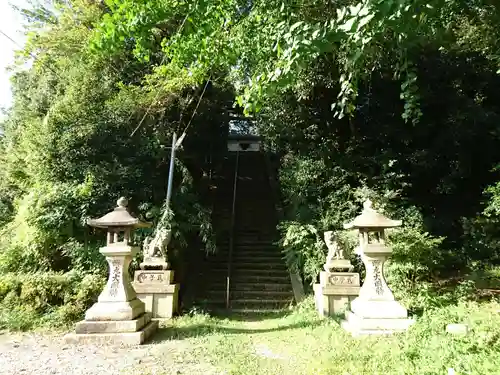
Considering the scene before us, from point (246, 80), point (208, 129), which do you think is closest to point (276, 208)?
point (208, 129)

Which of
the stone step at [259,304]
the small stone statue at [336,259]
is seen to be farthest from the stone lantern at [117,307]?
the small stone statue at [336,259]

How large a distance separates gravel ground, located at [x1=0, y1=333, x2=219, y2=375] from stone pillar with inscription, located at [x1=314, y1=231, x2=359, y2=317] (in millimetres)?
2712

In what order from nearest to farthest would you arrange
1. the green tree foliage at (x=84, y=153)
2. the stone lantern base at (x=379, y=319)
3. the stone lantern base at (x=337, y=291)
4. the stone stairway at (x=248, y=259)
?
the stone lantern base at (x=379, y=319), the stone lantern base at (x=337, y=291), the green tree foliage at (x=84, y=153), the stone stairway at (x=248, y=259)

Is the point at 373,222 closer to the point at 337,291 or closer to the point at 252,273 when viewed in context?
the point at 337,291

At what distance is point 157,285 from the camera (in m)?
7.01

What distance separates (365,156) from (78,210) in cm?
651

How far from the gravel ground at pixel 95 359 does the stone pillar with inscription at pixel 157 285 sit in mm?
1526

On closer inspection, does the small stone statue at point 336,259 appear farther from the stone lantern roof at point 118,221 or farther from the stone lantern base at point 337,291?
the stone lantern roof at point 118,221

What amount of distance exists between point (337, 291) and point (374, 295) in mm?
1329

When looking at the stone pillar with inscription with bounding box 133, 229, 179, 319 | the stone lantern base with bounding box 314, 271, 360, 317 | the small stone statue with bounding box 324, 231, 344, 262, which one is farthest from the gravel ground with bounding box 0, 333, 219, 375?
the small stone statue with bounding box 324, 231, 344, 262

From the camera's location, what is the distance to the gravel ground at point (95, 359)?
167 inches

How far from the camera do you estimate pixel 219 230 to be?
413 inches

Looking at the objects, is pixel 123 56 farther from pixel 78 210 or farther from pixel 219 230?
pixel 219 230

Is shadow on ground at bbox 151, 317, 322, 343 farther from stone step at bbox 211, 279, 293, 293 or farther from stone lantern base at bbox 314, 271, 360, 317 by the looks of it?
stone step at bbox 211, 279, 293, 293
